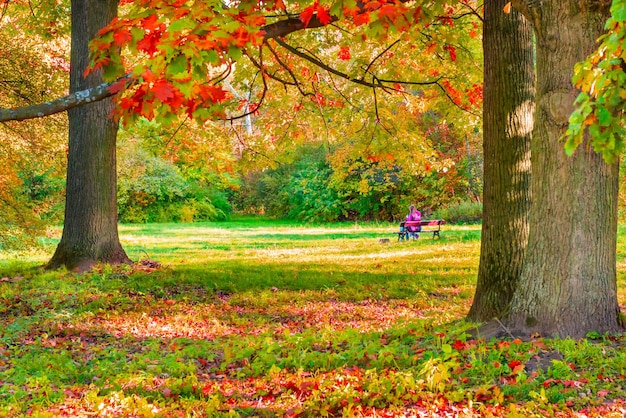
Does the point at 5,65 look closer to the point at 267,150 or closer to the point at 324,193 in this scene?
the point at 267,150

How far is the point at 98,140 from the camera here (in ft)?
34.0

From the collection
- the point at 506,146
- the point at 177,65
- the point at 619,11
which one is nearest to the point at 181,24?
the point at 177,65

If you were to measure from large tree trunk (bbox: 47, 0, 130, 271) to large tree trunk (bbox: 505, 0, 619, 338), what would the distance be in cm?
754

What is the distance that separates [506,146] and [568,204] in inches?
63.4

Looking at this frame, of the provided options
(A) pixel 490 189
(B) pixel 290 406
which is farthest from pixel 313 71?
(B) pixel 290 406

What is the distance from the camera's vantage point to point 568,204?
196 inches

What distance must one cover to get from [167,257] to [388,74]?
720 centimetres

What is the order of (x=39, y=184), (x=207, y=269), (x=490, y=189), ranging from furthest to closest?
1. (x=39, y=184)
2. (x=207, y=269)
3. (x=490, y=189)

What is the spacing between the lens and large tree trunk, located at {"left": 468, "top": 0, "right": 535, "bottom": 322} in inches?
254

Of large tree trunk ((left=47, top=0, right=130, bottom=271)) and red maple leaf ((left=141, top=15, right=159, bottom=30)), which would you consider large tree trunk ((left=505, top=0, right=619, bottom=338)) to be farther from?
large tree trunk ((left=47, top=0, right=130, bottom=271))

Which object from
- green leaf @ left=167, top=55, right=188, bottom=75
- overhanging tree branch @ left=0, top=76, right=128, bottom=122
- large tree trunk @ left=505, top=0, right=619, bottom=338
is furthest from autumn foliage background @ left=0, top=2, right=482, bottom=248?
large tree trunk @ left=505, top=0, right=619, bottom=338

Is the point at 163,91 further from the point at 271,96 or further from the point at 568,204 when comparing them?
the point at 271,96

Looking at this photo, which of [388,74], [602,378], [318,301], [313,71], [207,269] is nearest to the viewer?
[602,378]

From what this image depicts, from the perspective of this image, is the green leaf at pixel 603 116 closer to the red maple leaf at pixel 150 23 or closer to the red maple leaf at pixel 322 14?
the red maple leaf at pixel 322 14
